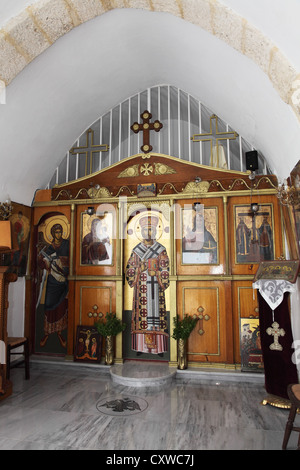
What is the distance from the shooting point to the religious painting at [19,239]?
18.0 feet

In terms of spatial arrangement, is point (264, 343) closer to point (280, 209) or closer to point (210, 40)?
point (280, 209)

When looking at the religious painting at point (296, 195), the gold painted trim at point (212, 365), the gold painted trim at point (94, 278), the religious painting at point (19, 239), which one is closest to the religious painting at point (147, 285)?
the gold painted trim at point (94, 278)

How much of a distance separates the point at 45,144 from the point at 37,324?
3268 millimetres

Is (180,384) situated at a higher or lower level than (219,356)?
lower

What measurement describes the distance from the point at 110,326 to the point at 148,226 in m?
1.82

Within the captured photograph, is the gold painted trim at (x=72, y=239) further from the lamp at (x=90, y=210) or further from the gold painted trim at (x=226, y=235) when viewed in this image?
the gold painted trim at (x=226, y=235)

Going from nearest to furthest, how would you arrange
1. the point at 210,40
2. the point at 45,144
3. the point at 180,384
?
the point at 210,40 < the point at 180,384 < the point at 45,144

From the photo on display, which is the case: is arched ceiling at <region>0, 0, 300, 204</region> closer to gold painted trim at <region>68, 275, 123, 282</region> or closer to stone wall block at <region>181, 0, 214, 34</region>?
stone wall block at <region>181, 0, 214, 34</region>

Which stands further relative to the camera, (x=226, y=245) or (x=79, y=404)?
(x=226, y=245)

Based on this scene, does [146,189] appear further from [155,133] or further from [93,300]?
[93,300]

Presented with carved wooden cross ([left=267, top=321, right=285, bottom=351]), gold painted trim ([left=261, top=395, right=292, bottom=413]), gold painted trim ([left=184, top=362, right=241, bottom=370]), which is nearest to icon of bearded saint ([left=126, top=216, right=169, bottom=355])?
gold painted trim ([left=184, top=362, right=241, bottom=370])

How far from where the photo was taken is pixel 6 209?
5254 mm

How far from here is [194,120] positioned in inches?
238

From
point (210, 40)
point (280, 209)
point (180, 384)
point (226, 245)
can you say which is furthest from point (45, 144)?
point (180, 384)
